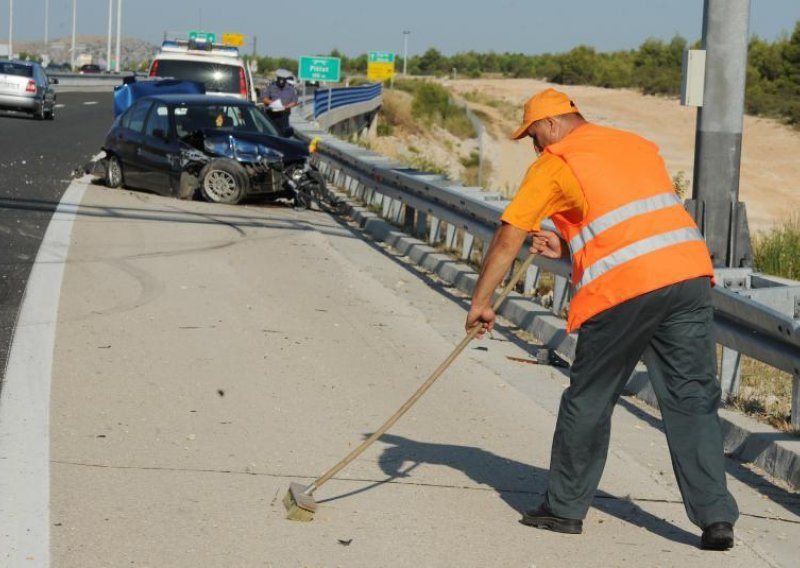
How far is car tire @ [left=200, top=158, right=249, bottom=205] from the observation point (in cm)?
1828

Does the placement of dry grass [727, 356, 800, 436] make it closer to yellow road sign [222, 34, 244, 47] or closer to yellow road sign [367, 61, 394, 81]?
yellow road sign [367, 61, 394, 81]

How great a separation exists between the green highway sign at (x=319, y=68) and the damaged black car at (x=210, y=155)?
88.2 feet

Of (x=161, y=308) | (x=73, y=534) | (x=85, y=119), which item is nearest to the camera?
(x=73, y=534)

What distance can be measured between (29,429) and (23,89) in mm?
32138

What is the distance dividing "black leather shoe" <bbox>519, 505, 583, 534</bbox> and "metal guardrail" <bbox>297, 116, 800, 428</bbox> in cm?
158

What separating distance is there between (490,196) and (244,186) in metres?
5.76

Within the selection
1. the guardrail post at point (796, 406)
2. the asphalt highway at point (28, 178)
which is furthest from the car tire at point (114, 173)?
the guardrail post at point (796, 406)

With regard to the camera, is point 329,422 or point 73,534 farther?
point 329,422

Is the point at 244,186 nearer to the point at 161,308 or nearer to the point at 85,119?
the point at 161,308

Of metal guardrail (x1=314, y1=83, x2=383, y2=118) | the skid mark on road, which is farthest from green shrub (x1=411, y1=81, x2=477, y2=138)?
the skid mark on road

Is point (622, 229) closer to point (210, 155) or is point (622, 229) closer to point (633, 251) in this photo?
point (633, 251)

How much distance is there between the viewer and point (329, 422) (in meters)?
7.54

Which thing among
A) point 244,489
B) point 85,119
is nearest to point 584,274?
point 244,489

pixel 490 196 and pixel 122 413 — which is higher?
pixel 490 196
